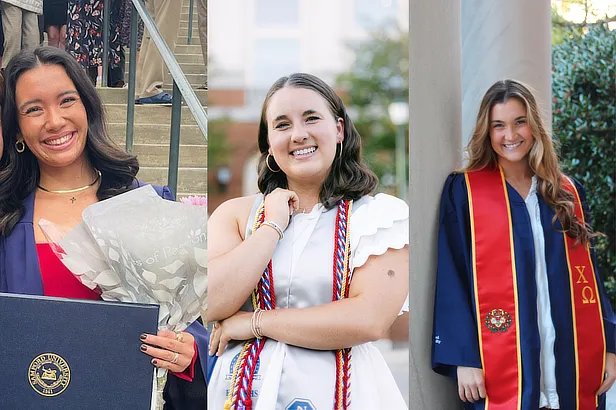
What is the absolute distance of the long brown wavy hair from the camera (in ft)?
10.3

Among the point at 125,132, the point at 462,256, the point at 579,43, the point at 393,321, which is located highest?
the point at 579,43

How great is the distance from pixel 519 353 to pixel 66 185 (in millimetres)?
1700

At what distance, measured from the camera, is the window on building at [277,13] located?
261 centimetres

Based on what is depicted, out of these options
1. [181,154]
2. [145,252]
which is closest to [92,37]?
[181,154]

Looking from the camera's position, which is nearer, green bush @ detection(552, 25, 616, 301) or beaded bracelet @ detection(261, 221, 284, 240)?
beaded bracelet @ detection(261, 221, 284, 240)

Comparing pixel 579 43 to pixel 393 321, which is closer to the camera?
pixel 393 321

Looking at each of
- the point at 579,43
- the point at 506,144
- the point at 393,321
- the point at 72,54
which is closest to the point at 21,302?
the point at 72,54

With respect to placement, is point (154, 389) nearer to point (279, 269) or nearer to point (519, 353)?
→ point (279, 269)

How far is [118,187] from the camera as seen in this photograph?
2467 millimetres

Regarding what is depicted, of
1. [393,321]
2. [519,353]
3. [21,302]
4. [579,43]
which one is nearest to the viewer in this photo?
[21,302]

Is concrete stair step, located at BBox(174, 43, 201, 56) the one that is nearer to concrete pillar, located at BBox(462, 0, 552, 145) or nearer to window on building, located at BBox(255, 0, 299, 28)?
window on building, located at BBox(255, 0, 299, 28)

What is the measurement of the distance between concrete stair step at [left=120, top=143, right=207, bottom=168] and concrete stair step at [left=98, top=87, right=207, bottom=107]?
0.42ft

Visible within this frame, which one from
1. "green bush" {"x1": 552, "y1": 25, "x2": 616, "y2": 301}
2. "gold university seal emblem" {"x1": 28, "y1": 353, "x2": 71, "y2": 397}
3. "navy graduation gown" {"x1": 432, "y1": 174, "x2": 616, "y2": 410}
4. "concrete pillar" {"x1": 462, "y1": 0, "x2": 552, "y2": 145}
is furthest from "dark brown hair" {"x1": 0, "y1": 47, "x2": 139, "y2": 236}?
"green bush" {"x1": 552, "y1": 25, "x2": 616, "y2": 301}

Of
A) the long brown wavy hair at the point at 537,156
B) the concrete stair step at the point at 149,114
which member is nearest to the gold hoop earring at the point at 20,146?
the concrete stair step at the point at 149,114
